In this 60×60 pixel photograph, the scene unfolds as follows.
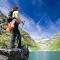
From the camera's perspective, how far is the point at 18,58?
485 inches

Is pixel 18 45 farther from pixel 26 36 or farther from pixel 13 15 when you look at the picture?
pixel 26 36

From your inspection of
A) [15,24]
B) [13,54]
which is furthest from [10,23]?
[13,54]

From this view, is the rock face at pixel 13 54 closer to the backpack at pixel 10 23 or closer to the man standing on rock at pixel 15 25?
the man standing on rock at pixel 15 25

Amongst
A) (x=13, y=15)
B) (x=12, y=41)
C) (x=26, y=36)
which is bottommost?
(x=12, y=41)

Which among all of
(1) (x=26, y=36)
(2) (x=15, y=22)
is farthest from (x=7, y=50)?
(1) (x=26, y=36)

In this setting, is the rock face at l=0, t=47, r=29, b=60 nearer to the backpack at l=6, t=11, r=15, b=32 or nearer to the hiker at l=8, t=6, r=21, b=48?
the hiker at l=8, t=6, r=21, b=48

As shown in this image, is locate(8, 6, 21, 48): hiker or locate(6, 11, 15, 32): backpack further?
locate(8, 6, 21, 48): hiker

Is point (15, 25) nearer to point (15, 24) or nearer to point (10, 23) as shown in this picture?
point (15, 24)

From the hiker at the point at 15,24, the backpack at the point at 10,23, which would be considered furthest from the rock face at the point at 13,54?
the backpack at the point at 10,23

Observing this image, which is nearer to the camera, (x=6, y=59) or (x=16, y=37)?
(x=6, y=59)

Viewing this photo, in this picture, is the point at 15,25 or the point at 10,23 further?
the point at 15,25

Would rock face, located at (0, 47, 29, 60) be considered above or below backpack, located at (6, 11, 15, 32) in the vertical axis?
below

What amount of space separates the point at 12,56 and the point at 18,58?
1.24 feet

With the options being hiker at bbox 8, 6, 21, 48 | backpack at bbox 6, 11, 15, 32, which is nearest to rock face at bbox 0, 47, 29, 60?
hiker at bbox 8, 6, 21, 48
